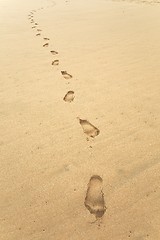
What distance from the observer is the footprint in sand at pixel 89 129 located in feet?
8.03

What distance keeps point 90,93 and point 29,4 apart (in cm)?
603

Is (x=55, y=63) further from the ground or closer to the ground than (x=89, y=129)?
closer to the ground

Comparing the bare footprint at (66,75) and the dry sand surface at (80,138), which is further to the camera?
the bare footprint at (66,75)

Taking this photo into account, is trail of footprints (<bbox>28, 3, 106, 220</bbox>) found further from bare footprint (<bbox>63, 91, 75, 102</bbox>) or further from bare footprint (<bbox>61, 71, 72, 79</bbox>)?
bare footprint (<bbox>61, 71, 72, 79</bbox>)

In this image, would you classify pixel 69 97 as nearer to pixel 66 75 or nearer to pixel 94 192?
pixel 66 75

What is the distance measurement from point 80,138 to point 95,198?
0.63 m

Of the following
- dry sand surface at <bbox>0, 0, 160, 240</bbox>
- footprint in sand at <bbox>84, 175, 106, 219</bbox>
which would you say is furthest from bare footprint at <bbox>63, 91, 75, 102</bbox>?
footprint in sand at <bbox>84, 175, 106, 219</bbox>

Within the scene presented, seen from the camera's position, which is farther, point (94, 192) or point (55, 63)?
point (55, 63)

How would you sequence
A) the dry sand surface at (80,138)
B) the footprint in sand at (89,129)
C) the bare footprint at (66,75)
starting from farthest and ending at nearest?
the bare footprint at (66,75) → the footprint in sand at (89,129) → the dry sand surface at (80,138)

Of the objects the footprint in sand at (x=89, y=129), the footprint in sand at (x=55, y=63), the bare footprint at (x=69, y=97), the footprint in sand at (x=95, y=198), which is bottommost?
the footprint in sand at (x=55, y=63)

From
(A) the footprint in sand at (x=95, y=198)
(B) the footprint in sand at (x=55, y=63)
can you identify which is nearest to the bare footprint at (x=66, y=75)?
(B) the footprint in sand at (x=55, y=63)

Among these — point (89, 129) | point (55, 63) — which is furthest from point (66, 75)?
point (89, 129)

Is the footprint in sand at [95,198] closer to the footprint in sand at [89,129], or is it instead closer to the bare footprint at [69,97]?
the footprint in sand at [89,129]

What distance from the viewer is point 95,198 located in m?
1.88
